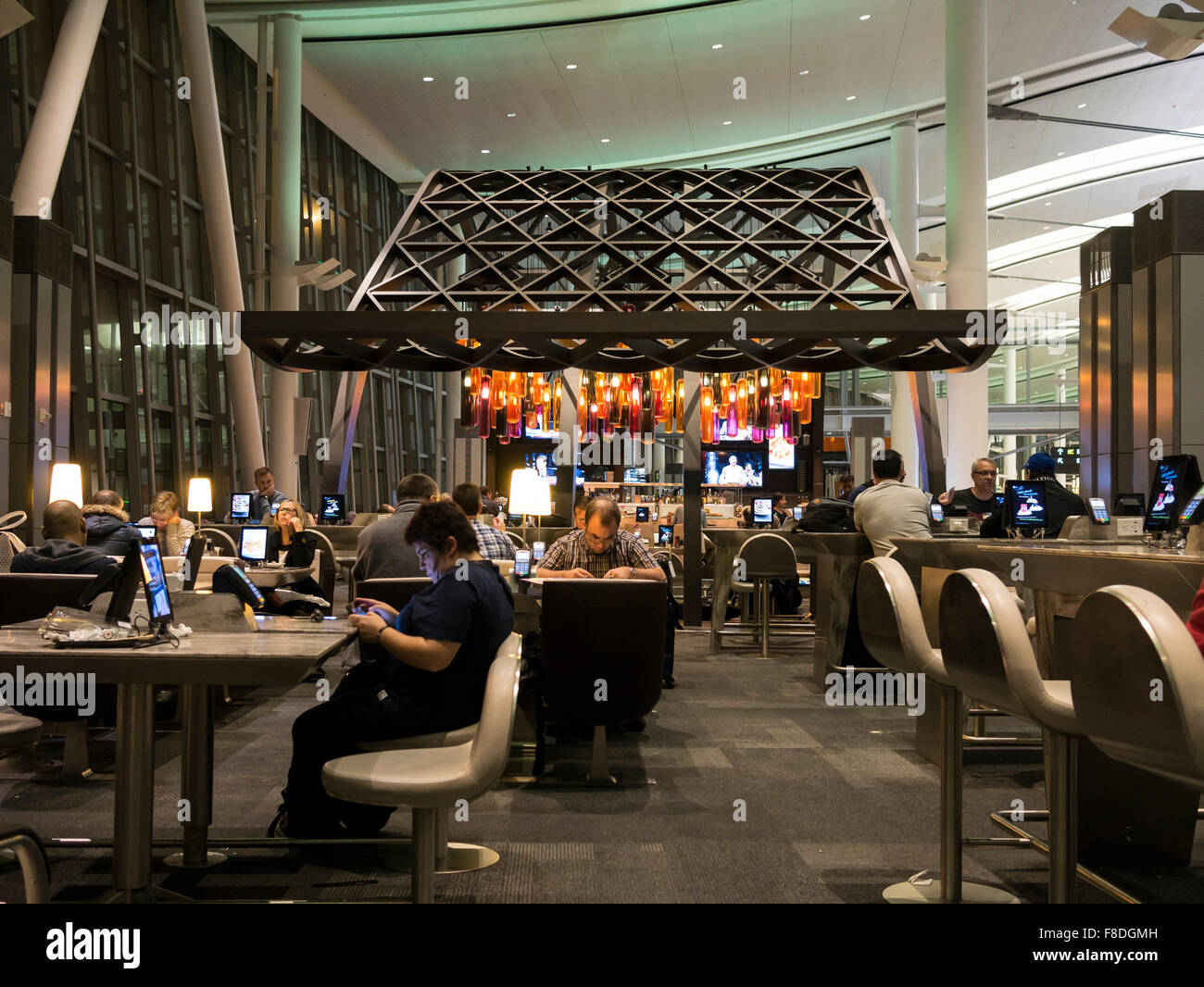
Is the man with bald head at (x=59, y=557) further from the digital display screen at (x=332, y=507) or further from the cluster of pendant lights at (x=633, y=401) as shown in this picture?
the cluster of pendant lights at (x=633, y=401)

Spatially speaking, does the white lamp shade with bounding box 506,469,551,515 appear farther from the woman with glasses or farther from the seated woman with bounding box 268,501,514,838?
the seated woman with bounding box 268,501,514,838

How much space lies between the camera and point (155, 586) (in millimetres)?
2783

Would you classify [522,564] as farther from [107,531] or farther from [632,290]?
[107,531]

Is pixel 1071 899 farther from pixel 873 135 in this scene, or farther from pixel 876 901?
pixel 873 135

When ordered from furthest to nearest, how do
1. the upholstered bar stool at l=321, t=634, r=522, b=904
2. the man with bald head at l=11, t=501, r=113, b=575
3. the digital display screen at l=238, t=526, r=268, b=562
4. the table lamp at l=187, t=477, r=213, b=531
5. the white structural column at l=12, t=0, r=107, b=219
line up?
the table lamp at l=187, t=477, r=213, b=531 → the white structural column at l=12, t=0, r=107, b=219 → the digital display screen at l=238, t=526, r=268, b=562 → the man with bald head at l=11, t=501, r=113, b=575 → the upholstered bar stool at l=321, t=634, r=522, b=904

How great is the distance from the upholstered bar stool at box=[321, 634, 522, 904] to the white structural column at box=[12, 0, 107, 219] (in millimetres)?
7706

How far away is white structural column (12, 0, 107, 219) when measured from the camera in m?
8.50

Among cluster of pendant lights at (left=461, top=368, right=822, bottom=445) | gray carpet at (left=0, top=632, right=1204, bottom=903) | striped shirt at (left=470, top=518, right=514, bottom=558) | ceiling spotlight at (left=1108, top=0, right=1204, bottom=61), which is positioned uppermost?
ceiling spotlight at (left=1108, top=0, right=1204, bottom=61)

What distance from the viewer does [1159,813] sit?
348 centimetres

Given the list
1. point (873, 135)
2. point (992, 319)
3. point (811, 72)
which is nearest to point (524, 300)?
point (992, 319)

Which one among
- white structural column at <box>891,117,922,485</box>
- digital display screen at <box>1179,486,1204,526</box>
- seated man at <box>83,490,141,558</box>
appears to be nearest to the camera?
digital display screen at <box>1179,486,1204,526</box>

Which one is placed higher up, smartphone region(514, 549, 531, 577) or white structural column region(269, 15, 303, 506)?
white structural column region(269, 15, 303, 506)

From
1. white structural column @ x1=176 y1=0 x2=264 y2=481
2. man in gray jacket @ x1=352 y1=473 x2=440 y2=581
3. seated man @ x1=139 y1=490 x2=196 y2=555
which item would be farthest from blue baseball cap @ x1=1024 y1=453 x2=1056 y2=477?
white structural column @ x1=176 y1=0 x2=264 y2=481

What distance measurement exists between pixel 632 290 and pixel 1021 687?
4810 mm
